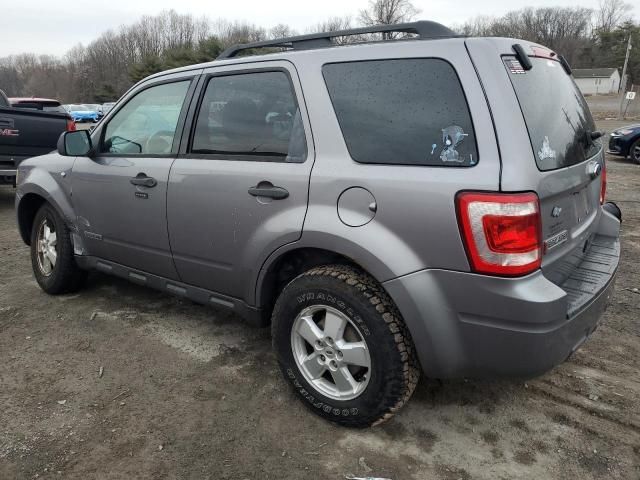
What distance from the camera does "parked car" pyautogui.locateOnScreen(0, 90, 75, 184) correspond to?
736 centimetres

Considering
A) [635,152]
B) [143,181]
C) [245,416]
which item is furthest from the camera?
[635,152]

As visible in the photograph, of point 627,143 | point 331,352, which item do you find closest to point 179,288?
point 331,352

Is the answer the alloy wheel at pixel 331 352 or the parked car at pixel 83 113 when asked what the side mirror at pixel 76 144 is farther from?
the parked car at pixel 83 113

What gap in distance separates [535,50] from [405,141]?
884 mm

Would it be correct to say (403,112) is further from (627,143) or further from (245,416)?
(627,143)

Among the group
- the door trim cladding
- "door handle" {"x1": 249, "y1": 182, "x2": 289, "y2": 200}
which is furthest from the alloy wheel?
"door handle" {"x1": 249, "y1": 182, "x2": 289, "y2": 200}

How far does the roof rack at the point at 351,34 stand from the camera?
2404 mm

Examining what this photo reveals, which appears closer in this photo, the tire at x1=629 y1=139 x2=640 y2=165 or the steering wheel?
the steering wheel

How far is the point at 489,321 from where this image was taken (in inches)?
83.6

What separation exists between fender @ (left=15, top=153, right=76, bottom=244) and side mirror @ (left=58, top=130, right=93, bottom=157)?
19cm

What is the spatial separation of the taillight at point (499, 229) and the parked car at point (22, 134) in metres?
7.30

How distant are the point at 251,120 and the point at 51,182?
6.84 feet

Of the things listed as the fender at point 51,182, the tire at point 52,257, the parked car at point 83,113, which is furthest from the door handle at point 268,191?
the parked car at point 83,113

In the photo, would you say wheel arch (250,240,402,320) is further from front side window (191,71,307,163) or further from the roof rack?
the roof rack
